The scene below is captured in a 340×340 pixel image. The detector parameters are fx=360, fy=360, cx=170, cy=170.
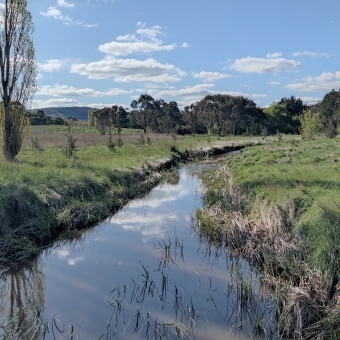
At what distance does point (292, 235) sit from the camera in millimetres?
7555

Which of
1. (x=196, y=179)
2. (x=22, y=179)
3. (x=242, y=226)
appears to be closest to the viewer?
(x=242, y=226)

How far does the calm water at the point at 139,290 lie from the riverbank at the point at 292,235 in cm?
42

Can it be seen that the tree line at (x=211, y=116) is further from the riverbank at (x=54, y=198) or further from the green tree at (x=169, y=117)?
the riverbank at (x=54, y=198)

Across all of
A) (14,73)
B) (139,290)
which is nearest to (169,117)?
(14,73)

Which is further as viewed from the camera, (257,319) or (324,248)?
(324,248)

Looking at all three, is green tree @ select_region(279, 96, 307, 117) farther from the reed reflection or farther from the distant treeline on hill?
the reed reflection

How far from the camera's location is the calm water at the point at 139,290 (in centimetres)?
559

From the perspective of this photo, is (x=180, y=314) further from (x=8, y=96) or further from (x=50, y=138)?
(x=50, y=138)

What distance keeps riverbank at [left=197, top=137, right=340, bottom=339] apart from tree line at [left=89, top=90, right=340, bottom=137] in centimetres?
4595

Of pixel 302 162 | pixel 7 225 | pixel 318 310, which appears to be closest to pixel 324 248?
pixel 318 310

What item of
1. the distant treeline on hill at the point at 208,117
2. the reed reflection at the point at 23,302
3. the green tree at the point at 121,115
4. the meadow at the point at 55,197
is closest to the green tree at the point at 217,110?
the distant treeline on hill at the point at 208,117

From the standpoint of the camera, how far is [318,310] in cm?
539

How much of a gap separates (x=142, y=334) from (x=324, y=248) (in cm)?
341

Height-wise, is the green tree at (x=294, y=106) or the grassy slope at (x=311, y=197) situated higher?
the green tree at (x=294, y=106)
